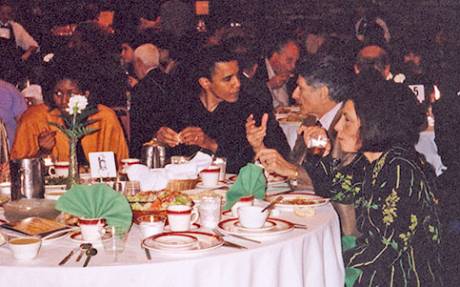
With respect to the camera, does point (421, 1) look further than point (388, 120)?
Yes

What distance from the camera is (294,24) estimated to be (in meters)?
14.1

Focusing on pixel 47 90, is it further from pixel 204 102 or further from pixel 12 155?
pixel 204 102

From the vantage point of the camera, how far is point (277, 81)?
324 inches

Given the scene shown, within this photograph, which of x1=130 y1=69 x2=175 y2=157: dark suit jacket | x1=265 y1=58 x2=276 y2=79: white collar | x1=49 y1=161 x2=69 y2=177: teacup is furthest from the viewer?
x1=265 y1=58 x2=276 y2=79: white collar

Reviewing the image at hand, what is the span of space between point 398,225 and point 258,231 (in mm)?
645

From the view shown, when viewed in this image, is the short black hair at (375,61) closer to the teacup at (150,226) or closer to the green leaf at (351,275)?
the green leaf at (351,275)

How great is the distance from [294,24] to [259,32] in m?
0.82

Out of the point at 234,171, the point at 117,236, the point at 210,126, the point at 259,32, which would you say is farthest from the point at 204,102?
the point at 259,32

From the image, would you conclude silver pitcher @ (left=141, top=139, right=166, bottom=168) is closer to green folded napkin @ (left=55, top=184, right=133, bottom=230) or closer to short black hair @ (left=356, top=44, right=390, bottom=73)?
green folded napkin @ (left=55, top=184, right=133, bottom=230)

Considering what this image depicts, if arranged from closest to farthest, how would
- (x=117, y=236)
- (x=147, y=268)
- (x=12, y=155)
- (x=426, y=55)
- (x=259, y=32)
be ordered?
1. (x=147, y=268)
2. (x=117, y=236)
3. (x=12, y=155)
4. (x=426, y=55)
5. (x=259, y=32)

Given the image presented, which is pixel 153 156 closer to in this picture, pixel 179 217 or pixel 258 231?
pixel 179 217

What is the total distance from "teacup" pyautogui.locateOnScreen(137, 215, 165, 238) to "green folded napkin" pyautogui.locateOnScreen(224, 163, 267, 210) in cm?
45

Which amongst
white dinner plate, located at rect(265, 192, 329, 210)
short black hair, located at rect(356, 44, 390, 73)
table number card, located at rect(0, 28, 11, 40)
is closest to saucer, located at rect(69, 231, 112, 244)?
white dinner plate, located at rect(265, 192, 329, 210)

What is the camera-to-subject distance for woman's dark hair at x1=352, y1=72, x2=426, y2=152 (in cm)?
291
